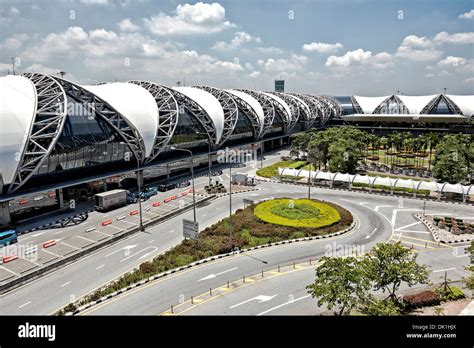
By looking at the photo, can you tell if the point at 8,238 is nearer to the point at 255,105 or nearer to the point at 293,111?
the point at 255,105

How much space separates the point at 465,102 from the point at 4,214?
152029 millimetres

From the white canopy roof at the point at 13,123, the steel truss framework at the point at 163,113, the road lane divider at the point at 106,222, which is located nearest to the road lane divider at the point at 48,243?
the road lane divider at the point at 106,222

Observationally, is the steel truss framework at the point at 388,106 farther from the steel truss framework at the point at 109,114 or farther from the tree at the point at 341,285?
the tree at the point at 341,285

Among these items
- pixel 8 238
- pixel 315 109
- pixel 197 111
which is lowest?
pixel 8 238

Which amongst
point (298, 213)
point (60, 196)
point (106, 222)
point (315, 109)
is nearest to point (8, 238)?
point (106, 222)

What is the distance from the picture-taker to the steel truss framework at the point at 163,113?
64.4 metres

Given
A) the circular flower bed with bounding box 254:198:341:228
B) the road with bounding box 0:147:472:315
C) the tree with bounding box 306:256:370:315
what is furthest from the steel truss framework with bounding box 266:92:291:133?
the tree with bounding box 306:256:370:315

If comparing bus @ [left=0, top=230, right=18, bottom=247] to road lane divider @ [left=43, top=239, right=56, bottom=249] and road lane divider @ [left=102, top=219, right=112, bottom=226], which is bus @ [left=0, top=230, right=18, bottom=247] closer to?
road lane divider @ [left=43, top=239, right=56, bottom=249]

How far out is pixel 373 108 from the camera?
14812 cm

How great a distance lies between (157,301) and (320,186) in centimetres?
4695

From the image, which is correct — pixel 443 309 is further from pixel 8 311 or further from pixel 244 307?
pixel 8 311

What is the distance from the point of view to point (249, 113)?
316 feet

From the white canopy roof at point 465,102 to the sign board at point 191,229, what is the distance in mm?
132903
